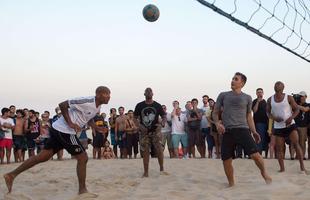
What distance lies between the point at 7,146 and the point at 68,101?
19.4ft

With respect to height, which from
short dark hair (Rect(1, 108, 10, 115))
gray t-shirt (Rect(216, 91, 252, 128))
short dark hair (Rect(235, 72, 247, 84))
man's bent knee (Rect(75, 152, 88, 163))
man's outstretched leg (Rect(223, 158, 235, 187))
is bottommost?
man's outstretched leg (Rect(223, 158, 235, 187))

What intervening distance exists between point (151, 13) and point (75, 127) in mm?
2896

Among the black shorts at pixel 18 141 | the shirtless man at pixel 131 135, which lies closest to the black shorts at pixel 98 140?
the shirtless man at pixel 131 135

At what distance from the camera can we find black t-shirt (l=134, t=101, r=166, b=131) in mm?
7156

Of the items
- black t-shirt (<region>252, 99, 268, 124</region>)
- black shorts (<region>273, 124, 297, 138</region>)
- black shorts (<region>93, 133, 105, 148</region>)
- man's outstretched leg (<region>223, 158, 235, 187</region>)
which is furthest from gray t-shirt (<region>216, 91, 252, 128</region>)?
black shorts (<region>93, 133, 105, 148</region>)

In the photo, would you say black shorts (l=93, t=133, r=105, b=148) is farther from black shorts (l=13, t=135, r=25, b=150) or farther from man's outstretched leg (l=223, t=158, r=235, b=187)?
man's outstretched leg (l=223, t=158, r=235, b=187)

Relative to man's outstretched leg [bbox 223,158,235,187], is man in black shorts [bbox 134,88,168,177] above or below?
above

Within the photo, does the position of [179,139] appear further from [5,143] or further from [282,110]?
[282,110]

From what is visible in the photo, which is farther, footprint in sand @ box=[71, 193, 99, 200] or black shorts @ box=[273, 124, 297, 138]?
black shorts @ box=[273, 124, 297, 138]

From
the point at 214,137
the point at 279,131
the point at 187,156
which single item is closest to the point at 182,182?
the point at 279,131

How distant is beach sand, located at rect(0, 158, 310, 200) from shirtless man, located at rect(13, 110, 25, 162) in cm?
243

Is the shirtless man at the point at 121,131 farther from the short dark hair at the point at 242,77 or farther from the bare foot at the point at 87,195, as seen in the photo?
the bare foot at the point at 87,195

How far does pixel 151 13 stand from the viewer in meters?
7.29

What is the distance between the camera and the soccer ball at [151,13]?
287 inches
